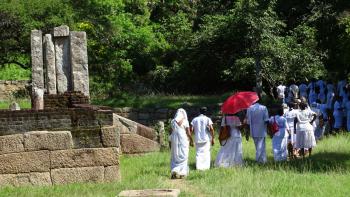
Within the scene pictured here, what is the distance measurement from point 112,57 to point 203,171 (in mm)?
15574

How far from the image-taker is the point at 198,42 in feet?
90.0

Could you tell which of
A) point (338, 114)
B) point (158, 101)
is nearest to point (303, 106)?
point (338, 114)

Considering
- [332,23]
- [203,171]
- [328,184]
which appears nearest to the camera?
[328,184]

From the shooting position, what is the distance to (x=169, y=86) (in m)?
31.0

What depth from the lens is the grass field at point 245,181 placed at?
10797mm

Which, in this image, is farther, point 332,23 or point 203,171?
point 332,23

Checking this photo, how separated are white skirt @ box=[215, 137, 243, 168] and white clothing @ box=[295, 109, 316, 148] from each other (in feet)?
6.43

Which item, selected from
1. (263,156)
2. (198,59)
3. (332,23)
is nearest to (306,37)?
(332,23)

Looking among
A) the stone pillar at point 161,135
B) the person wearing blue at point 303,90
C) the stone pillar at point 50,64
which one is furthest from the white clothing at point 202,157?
the person wearing blue at point 303,90

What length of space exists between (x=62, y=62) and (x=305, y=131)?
21.7 ft

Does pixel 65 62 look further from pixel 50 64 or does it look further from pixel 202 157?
pixel 202 157

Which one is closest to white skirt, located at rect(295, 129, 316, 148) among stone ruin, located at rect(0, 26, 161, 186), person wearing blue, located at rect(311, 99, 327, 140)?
person wearing blue, located at rect(311, 99, 327, 140)

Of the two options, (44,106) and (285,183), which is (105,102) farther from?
(285,183)

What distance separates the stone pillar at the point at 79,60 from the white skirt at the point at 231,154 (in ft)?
13.1
